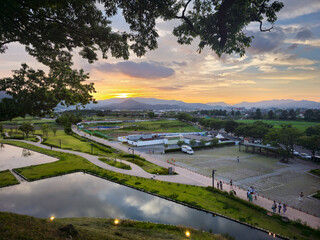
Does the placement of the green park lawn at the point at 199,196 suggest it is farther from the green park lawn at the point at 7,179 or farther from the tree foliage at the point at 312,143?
the tree foliage at the point at 312,143

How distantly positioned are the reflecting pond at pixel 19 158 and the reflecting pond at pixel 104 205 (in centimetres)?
1016

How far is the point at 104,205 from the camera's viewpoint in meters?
19.2

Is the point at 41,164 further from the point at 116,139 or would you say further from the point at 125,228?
the point at 116,139

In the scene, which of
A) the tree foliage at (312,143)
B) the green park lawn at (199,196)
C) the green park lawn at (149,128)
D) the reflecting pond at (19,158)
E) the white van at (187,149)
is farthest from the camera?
the green park lawn at (149,128)

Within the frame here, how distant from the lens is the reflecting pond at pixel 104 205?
16.5m

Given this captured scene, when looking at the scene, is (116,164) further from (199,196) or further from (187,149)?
(187,149)

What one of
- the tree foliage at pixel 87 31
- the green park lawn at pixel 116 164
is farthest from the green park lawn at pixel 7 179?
the tree foliage at pixel 87 31

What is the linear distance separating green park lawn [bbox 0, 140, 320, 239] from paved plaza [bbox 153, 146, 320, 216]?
4768 millimetres

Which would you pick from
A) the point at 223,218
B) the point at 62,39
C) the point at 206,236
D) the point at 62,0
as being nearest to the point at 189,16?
the point at 62,0

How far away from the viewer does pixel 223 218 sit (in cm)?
1742

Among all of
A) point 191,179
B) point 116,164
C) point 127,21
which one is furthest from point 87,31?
point 116,164

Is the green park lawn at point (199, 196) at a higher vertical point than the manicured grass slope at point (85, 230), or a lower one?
lower

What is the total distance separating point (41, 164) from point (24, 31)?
93.6 ft

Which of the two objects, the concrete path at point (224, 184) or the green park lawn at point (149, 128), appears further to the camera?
the green park lawn at point (149, 128)
